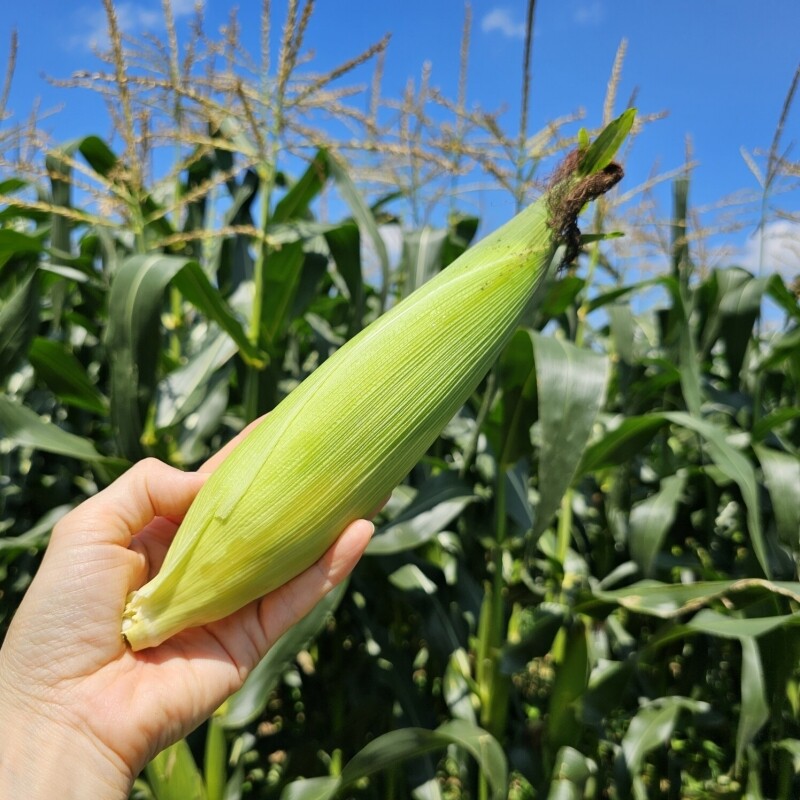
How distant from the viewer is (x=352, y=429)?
0.97 metres

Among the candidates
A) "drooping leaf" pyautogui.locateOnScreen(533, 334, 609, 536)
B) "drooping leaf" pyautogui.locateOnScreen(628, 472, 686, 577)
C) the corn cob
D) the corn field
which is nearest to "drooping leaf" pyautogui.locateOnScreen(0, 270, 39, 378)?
the corn field

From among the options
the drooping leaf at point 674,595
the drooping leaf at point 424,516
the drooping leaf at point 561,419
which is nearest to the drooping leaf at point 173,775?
the drooping leaf at point 424,516

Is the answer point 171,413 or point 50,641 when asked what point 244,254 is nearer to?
point 171,413

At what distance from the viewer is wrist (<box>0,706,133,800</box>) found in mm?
1011

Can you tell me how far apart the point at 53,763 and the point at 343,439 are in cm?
65

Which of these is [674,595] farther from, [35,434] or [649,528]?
[35,434]

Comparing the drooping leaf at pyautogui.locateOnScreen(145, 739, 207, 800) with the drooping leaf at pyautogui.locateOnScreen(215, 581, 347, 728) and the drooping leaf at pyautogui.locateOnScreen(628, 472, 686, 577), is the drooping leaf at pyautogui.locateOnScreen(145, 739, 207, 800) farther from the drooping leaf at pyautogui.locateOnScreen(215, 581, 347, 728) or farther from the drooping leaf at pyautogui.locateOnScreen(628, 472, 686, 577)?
the drooping leaf at pyautogui.locateOnScreen(628, 472, 686, 577)

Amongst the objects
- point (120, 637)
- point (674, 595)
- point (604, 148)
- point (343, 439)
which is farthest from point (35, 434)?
point (674, 595)

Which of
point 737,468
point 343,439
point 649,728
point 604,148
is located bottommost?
point 649,728

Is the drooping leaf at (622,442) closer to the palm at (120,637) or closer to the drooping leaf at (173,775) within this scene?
the palm at (120,637)

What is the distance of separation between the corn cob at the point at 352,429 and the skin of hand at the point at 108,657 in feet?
0.29

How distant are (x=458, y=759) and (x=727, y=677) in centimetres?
130

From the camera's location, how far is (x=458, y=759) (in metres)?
1.97

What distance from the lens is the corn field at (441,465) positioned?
1636 millimetres
